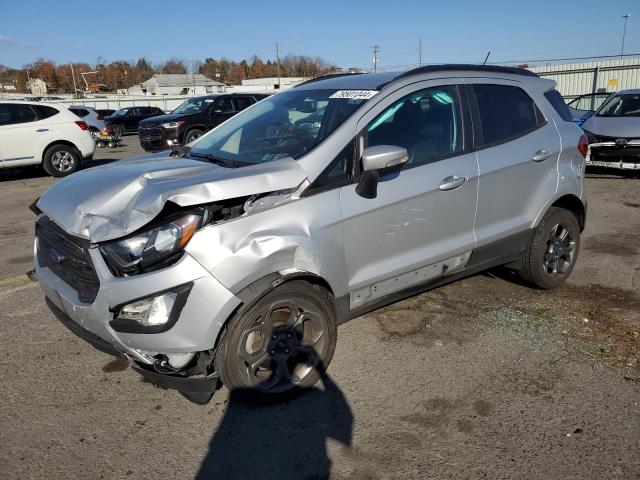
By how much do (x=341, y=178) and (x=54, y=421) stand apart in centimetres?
218

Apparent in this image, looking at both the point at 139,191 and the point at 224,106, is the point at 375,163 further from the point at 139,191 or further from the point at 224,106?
the point at 224,106

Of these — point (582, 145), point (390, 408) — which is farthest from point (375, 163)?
point (582, 145)

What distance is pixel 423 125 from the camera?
362 centimetres

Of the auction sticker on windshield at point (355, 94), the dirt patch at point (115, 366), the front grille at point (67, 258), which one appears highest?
the auction sticker on windshield at point (355, 94)

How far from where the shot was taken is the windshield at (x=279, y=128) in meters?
3.38

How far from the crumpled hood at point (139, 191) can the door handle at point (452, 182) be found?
3.59ft

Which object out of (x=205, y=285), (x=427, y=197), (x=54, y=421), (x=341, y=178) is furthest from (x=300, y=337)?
(x=54, y=421)

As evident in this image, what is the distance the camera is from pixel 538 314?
4238 mm

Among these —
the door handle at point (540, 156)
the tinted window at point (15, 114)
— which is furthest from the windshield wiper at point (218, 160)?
the tinted window at point (15, 114)

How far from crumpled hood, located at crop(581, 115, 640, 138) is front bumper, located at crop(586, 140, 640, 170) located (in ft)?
0.54

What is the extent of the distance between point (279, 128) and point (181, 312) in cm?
171

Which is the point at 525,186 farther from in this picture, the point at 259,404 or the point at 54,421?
the point at 54,421

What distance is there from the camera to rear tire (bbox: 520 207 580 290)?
14.4 ft

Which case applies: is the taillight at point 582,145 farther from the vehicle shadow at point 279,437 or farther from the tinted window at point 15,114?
the tinted window at point 15,114
